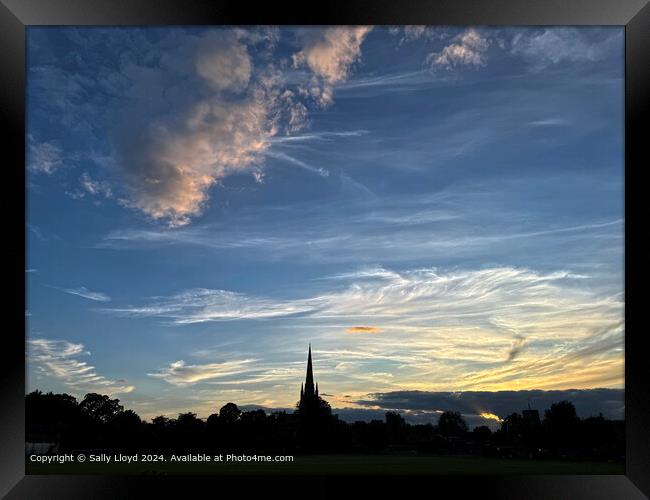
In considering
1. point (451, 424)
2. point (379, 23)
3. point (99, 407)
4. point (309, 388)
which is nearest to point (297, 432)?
point (309, 388)

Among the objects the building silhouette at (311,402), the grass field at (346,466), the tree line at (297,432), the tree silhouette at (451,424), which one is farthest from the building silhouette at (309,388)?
the tree silhouette at (451,424)

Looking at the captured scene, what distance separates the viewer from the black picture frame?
2736 mm

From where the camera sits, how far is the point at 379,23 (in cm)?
289

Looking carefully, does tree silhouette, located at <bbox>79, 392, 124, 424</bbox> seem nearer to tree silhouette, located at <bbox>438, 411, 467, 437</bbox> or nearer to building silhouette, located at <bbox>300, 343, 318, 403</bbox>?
building silhouette, located at <bbox>300, 343, 318, 403</bbox>

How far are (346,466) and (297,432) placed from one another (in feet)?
2.59

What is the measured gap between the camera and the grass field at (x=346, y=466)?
9.66 ft

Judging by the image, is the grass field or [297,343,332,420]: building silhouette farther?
[297,343,332,420]: building silhouette

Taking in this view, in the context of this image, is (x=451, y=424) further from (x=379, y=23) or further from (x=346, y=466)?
(x=379, y=23)

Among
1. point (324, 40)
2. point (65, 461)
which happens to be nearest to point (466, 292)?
point (324, 40)

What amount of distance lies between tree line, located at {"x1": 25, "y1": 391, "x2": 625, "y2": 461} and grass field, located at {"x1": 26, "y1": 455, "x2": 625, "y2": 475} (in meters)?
0.10

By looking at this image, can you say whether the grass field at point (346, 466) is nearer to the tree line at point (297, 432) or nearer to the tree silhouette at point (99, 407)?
the tree line at point (297, 432)

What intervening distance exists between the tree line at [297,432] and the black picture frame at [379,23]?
1.52m

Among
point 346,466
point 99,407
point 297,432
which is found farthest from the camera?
point 297,432

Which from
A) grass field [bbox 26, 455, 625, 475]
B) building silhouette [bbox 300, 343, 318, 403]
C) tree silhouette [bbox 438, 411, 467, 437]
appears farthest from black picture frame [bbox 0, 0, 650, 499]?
tree silhouette [bbox 438, 411, 467, 437]
